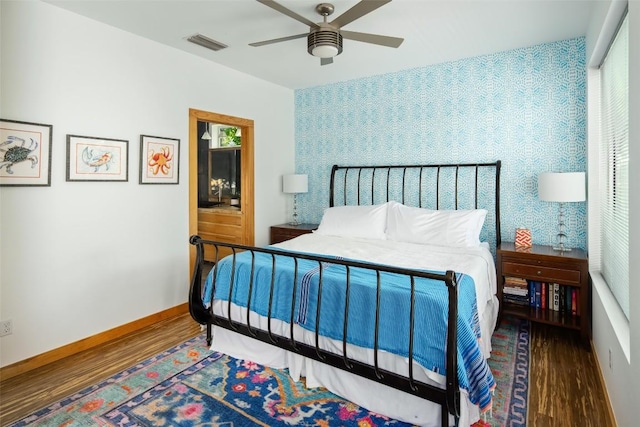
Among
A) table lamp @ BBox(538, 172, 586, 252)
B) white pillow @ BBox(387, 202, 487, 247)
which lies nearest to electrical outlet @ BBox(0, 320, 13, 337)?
white pillow @ BBox(387, 202, 487, 247)

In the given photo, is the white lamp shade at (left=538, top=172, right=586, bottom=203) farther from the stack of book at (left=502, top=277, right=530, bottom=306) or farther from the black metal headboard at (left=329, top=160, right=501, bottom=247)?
the stack of book at (left=502, top=277, right=530, bottom=306)

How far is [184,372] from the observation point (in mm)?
2508

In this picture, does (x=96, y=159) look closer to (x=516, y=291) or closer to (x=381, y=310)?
(x=381, y=310)

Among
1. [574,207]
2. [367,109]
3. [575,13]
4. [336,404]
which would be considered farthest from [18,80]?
[574,207]

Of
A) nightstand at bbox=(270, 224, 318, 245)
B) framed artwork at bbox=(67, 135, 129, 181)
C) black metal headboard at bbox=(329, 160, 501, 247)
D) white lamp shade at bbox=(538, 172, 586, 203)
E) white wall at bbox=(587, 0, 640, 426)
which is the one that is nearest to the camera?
white wall at bbox=(587, 0, 640, 426)

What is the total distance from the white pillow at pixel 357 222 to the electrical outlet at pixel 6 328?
8.70ft

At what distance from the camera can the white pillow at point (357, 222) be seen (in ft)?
12.3

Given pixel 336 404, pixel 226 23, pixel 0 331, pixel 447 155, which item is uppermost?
pixel 226 23

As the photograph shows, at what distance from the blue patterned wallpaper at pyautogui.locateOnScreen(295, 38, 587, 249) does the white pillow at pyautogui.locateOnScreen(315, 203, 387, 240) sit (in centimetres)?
78

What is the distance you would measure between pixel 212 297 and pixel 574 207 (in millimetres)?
3233

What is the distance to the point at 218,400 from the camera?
2186mm

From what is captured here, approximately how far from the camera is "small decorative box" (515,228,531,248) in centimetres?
334

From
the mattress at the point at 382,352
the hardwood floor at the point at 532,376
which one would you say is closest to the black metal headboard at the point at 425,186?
the mattress at the point at 382,352

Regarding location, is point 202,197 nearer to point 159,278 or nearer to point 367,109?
point 159,278
